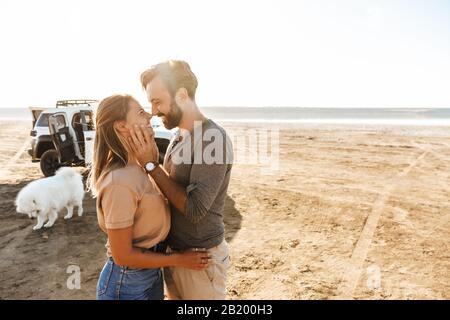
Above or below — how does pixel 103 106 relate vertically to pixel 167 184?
above

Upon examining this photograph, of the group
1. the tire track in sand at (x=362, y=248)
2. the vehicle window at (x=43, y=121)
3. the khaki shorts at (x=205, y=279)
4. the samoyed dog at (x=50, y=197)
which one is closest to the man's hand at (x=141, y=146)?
the khaki shorts at (x=205, y=279)

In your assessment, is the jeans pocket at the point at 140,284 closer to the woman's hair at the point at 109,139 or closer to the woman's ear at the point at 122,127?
the woman's hair at the point at 109,139

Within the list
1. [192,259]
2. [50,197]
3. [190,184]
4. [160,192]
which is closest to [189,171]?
[190,184]

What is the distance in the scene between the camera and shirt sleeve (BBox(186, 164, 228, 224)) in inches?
79.6

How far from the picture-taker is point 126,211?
1.89 meters

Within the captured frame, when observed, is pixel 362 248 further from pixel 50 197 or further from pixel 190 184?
pixel 50 197

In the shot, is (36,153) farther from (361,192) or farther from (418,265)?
(418,265)

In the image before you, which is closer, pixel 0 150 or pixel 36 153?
pixel 36 153

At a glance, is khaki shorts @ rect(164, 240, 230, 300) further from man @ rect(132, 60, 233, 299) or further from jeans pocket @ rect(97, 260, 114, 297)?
jeans pocket @ rect(97, 260, 114, 297)

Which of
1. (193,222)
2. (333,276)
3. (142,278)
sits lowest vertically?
(333,276)

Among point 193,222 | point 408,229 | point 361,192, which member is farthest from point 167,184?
point 361,192

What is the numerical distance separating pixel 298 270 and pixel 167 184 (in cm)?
379

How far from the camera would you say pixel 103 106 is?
2045 mm
